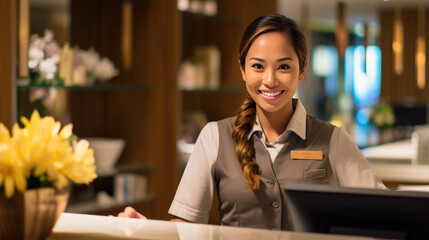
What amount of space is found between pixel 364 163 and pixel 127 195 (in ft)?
7.99

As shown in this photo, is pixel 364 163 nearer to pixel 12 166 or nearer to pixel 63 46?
pixel 12 166

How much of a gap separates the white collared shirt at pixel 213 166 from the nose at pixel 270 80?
145mm

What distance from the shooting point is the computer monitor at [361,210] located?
3.74ft

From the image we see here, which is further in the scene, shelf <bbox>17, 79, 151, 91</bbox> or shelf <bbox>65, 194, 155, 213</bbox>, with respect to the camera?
shelf <bbox>65, 194, 155, 213</bbox>

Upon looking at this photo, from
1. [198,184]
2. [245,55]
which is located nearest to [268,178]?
[198,184]

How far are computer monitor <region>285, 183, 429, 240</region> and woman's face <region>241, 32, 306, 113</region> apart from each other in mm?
495

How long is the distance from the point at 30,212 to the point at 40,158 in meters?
0.11

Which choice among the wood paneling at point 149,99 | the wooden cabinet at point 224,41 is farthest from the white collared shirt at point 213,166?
the wooden cabinet at point 224,41

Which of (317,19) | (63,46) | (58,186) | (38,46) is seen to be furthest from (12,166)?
(317,19)

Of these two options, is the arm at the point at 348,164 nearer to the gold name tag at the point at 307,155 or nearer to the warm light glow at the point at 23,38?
the gold name tag at the point at 307,155

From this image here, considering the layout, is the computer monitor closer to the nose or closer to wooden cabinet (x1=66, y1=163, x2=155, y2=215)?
the nose

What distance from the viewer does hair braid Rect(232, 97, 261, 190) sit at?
1674 mm

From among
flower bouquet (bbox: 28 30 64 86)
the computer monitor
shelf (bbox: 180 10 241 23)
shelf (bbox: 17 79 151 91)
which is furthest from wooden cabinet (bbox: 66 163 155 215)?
the computer monitor

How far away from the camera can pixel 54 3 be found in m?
3.57
